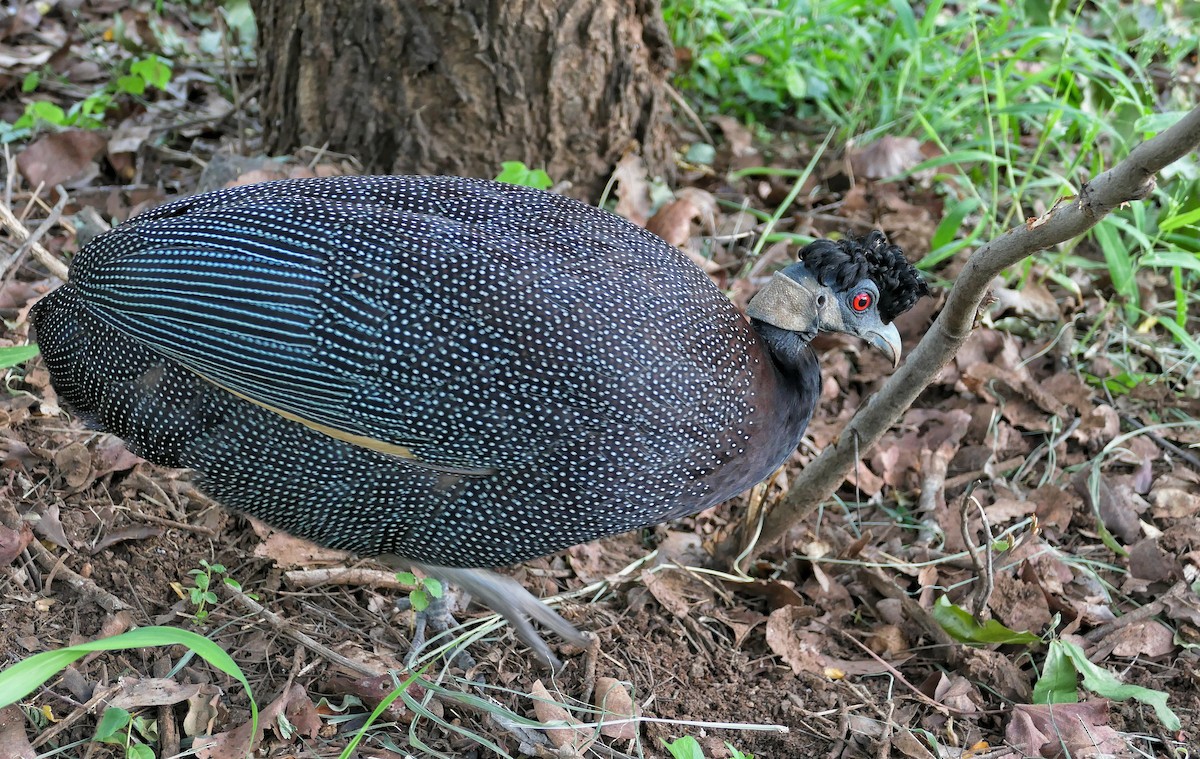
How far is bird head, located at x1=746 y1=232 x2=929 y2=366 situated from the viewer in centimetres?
268

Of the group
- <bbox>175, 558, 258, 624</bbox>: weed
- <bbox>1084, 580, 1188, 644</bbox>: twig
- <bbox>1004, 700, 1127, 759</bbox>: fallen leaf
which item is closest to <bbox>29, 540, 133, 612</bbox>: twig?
<bbox>175, 558, 258, 624</bbox>: weed

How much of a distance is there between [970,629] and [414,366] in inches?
60.9

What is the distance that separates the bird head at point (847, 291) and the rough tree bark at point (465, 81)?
127 cm

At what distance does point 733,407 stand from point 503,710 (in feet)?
2.88

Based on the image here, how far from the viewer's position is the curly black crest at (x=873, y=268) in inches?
105

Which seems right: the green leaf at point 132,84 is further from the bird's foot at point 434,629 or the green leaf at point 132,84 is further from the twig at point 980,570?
the twig at point 980,570

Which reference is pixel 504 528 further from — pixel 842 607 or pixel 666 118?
pixel 666 118

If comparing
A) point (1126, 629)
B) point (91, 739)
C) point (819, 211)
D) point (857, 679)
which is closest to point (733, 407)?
point (857, 679)

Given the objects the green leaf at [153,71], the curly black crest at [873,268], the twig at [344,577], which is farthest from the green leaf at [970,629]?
the green leaf at [153,71]

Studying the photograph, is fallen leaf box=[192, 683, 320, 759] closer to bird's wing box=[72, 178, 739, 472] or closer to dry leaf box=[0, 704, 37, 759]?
dry leaf box=[0, 704, 37, 759]

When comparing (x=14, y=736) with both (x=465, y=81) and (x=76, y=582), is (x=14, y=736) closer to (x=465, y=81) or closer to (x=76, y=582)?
(x=76, y=582)

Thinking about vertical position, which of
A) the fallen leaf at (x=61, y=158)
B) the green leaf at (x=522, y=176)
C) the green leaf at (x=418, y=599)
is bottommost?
the green leaf at (x=418, y=599)

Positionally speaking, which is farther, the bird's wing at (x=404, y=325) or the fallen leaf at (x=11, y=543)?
the fallen leaf at (x=11, y=543)

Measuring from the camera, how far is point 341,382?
2.26 meters
